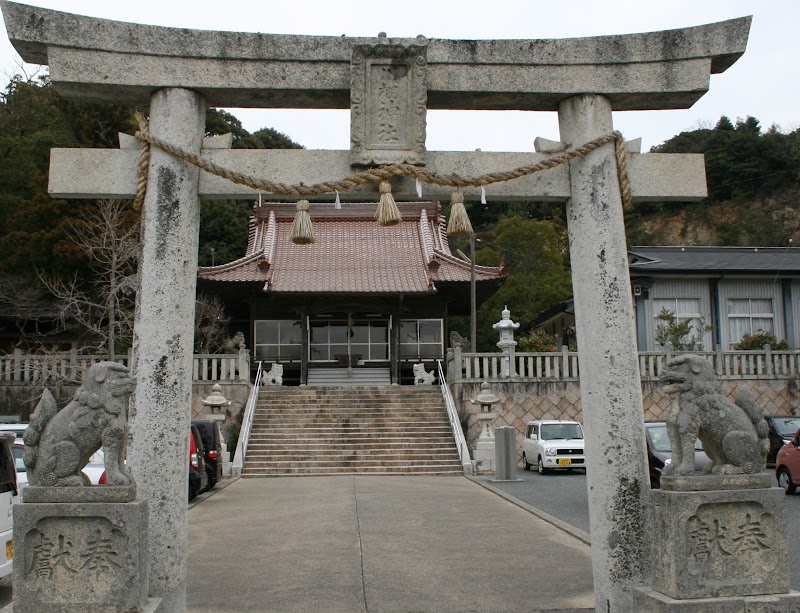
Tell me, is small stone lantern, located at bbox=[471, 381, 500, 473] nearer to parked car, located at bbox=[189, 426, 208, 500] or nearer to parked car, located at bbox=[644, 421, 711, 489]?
parked car, located at bbox=[644, 421, 711, 489]

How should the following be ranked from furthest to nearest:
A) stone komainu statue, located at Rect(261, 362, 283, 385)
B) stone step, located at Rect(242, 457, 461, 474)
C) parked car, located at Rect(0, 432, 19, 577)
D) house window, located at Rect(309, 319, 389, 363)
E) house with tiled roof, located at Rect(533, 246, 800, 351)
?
house window, located at Rect(309, 319, 389, 363) → house with tiled roof, located at Rect(533, 246, 800, 351) → stone komainu statue, located at Rect(261, 362, 283, 385) → stone step, located at Rect(242, 457, 461, 474) → parked car, located at Rect(0, 432, 19, 577)

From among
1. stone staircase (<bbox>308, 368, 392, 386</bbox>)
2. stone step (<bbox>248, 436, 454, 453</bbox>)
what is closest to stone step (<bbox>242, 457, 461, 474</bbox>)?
stone step (<bbox>248, 436, 454, 453</bbox>)

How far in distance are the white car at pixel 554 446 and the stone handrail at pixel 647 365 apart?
202cm

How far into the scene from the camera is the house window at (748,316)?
89.8ft

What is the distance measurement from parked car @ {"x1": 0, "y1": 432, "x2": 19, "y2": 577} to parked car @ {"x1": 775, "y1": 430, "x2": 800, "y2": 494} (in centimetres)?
1150

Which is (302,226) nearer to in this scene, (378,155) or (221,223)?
(378,155)

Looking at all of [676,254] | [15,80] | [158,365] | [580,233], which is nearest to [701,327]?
[676,254]

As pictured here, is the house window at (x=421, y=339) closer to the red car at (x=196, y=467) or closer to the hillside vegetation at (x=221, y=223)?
the hillside vegetation at (x=221, y=223)

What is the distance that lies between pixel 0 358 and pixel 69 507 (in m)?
21.9

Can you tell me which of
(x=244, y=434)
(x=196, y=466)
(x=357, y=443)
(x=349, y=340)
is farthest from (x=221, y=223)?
(x=196, y=466)

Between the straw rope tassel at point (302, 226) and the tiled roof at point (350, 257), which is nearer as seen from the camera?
the straw rope tassel at point (302, 226)

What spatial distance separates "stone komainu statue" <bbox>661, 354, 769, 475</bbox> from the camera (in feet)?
16.3

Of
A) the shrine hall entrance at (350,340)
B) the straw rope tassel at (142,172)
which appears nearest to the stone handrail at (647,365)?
the shrine hall entrance at (350,340)

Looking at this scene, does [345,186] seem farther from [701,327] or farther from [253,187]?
[701,327]
